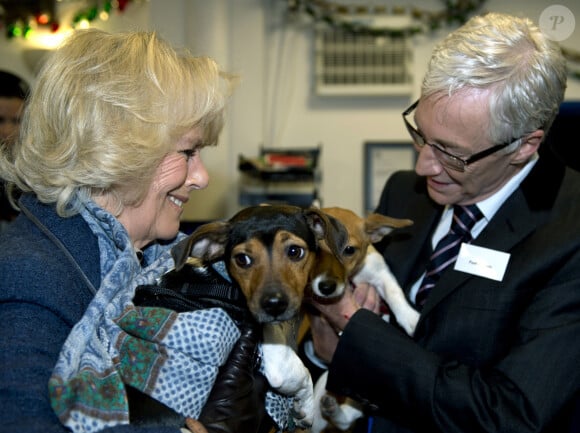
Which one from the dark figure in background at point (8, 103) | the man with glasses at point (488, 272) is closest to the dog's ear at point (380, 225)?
the man with glasses at point (488, 272)

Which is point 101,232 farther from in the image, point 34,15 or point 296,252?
point 34,15

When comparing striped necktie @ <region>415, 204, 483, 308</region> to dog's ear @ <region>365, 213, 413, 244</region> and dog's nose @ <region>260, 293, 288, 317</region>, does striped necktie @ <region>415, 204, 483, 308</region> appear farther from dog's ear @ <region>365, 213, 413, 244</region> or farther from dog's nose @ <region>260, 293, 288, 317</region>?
dog's nose @ <region>260, 293, 288, 317</region>

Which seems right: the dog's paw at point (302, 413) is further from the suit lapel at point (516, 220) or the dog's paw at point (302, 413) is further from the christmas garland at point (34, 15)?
the christmas garland at point (34, 15)

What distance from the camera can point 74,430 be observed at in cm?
143

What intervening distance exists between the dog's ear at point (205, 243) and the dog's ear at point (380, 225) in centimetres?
68

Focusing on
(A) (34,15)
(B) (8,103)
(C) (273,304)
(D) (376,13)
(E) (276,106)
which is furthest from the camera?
(E) (276,106)

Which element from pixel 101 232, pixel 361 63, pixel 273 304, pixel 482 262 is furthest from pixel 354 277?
pixel 361 63

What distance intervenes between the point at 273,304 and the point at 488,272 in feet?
2.23

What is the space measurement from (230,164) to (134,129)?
4.01m

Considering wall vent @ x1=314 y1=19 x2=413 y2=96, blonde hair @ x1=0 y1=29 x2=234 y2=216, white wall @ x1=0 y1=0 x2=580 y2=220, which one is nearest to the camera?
blonde hair @ x1=0 y1=29 x2=234 y2=216

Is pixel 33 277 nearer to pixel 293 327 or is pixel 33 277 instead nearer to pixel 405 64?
pixel 293 327

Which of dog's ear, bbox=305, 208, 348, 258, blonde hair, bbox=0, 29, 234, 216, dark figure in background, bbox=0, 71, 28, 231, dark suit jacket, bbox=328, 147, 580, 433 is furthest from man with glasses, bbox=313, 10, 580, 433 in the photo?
dark figure in background, bbox=0, 71, 28, 231

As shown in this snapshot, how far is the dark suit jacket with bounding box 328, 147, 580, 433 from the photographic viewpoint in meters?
1.80

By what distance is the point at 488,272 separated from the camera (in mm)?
2021
